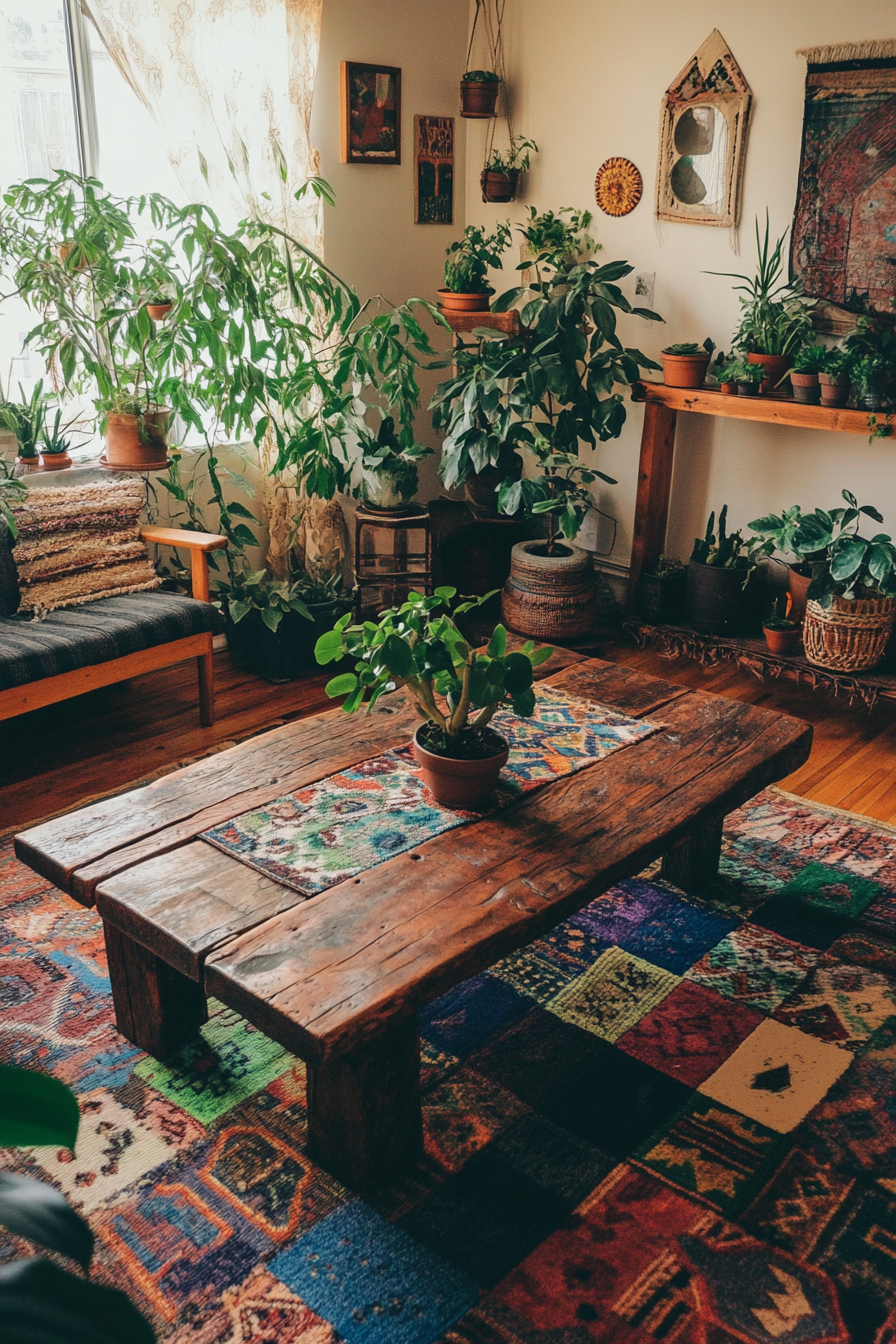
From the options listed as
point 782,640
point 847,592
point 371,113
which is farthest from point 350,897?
point 371,113

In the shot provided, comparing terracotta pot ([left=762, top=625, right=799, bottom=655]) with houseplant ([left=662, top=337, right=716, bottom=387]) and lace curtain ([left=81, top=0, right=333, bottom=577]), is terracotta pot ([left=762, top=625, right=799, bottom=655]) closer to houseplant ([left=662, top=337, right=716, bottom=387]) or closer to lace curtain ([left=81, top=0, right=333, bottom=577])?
houseplant ([left=662, top=337, right=716, bottom=387])

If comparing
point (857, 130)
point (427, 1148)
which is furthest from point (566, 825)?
point (857, 130)

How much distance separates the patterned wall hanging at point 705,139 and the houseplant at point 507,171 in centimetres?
64

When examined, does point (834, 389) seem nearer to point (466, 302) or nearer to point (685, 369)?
point (685, 369)

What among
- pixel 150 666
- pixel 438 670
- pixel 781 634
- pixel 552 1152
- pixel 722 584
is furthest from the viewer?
pixel 722 584

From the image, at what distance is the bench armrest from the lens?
344 cm

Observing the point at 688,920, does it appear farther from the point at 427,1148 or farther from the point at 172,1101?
the point at 172,1101

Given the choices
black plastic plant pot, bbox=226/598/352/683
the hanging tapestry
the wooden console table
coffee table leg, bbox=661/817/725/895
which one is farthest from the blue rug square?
the hanging tapestry

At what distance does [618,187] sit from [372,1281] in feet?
12.4

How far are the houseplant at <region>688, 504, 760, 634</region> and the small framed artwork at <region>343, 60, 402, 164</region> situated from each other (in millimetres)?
1861

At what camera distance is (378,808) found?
205 centimetres

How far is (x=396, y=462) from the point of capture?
3.88 metres

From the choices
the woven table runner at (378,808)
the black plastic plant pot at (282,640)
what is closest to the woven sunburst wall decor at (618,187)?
the black plastic plant pot at (282,640)

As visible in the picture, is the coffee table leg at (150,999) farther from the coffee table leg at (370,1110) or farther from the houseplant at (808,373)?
the houseplant at (808,373)
